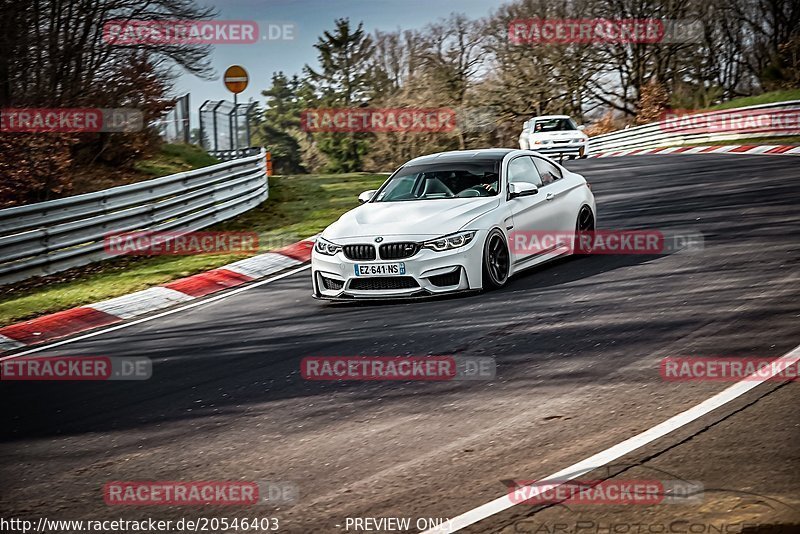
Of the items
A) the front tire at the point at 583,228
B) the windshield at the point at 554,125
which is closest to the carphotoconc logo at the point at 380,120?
the windshield at the point at 554,125

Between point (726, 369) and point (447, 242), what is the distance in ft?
12.8

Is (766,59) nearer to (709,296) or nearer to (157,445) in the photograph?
(709,296)

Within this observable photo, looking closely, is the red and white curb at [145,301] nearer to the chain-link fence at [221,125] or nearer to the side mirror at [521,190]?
the side mirror at [521,190]

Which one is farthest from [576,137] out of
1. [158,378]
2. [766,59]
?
[766,59]

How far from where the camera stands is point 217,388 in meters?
7.86

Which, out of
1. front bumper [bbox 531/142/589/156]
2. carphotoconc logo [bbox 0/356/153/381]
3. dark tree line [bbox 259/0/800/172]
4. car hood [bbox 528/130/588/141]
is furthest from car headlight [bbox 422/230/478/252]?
dark tree line [bbox 259/0/800/172]

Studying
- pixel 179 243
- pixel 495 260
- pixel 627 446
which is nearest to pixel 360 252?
pixel 495 260

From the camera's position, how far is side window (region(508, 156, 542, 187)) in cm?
1187

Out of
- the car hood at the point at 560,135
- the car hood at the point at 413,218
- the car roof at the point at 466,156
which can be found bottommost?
the car hood at the point at 413,218

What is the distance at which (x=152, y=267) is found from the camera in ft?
51.2

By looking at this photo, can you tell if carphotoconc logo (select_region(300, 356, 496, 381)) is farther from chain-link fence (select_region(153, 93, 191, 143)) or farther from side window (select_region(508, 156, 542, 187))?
chain-link fence (select_region(153, 93, 191, 143))

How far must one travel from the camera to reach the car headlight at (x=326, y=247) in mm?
10781

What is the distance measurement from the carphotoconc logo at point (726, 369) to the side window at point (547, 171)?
210 inches

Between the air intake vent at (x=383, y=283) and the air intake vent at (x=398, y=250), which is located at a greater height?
the air intake vent at (x=398, y=250)
